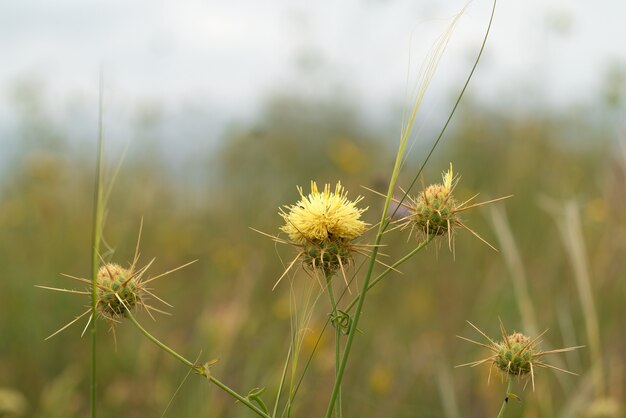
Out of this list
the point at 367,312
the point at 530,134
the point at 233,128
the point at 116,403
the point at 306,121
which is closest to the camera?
the point at 116,403

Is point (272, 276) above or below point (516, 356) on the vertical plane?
above

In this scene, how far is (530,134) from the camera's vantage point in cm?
711

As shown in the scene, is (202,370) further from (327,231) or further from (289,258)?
(289,258)

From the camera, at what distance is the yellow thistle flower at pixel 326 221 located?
1.34 m

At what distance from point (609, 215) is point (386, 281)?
1587 millimetres

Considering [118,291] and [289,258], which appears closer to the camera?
[118,291]

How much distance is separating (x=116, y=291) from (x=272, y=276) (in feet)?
12.3

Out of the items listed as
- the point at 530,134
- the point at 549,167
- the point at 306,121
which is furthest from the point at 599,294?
the point at 306,121

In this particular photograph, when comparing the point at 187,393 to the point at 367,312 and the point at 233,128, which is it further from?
the point at 233,128

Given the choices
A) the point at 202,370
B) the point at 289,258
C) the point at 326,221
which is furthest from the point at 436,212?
the point at 289,258

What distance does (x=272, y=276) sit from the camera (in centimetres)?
503

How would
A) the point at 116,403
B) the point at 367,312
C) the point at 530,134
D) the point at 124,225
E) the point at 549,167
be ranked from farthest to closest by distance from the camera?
the point at 530,134 < the point at 549,167 < the point at 124,225 < the point at 367,312 < the point at 116,403

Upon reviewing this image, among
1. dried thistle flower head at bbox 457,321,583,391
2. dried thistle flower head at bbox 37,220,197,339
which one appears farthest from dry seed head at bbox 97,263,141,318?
dried thistle flower head at bbox 457,321,583,391

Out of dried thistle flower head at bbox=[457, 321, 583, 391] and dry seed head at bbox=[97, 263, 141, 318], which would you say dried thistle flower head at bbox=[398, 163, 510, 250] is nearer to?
dried thistle flower head at bbox=[457, 321, 583, 391]
